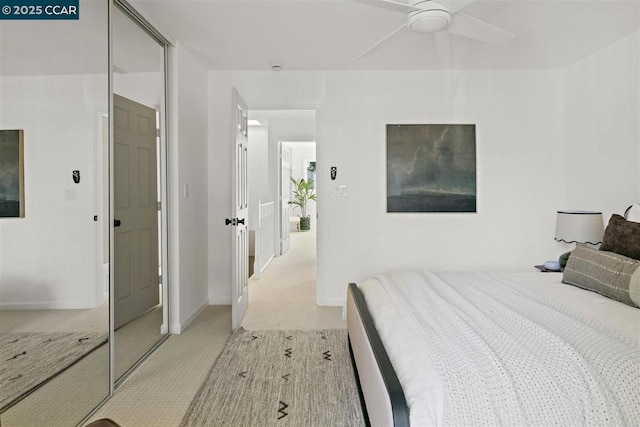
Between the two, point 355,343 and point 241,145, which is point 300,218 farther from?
point 355,343

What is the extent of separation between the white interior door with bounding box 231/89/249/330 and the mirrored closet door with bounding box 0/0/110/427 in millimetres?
1107

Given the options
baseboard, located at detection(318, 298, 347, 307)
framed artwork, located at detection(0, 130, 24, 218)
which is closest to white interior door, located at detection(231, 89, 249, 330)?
baseboard, located at detection(318, 298, 347, 307)

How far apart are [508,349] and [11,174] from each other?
2028mm

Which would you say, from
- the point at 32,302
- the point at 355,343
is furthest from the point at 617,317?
the point at 32,302

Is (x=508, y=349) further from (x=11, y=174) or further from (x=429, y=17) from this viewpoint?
(x=11, y=174)

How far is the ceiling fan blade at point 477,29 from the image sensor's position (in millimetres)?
2201

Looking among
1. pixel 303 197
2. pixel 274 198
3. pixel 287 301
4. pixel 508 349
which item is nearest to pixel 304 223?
pixel 303 197

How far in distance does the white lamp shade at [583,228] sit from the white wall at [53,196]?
3.22 meters

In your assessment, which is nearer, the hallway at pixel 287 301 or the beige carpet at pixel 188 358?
the beige carpet at pixel 188 358

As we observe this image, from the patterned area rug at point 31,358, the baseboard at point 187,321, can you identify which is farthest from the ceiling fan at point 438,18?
the baseboard at point 187,321

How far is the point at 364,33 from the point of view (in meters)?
2.88

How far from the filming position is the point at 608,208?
3.16 meters

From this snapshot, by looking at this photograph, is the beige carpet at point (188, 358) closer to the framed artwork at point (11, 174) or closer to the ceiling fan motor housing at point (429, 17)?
the framed artwork at point (11, 174)

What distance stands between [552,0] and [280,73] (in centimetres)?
240
